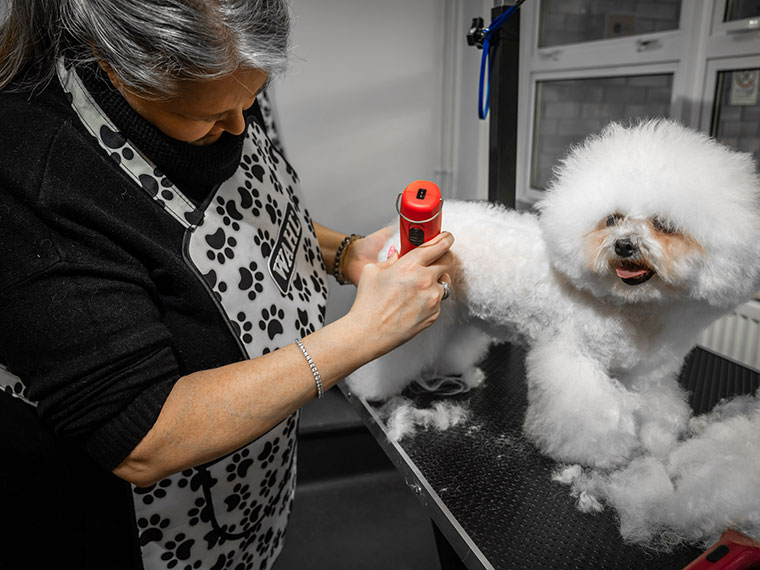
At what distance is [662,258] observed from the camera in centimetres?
64

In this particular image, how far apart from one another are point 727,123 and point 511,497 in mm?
1237

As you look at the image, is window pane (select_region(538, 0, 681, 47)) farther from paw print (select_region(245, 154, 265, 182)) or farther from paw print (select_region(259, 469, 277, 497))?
paw print (select_region(259, 469, 277, 497))

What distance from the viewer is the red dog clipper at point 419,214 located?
2.27ft

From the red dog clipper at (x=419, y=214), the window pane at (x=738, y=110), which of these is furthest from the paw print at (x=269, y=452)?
the window pane at (x=738, y=110)

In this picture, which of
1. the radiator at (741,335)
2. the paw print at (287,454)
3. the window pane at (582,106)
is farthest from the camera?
the window pane at (582,106)

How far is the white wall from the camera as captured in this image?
190 centimetres

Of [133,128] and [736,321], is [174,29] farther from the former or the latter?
[736,321]

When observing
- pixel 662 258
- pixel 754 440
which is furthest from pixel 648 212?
pixel 754 440

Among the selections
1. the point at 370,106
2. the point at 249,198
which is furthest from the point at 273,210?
the point at 370,106

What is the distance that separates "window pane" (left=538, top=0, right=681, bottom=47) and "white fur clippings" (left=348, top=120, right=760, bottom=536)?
109 cm

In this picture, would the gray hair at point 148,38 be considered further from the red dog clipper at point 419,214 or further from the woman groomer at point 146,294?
the red dog clipper at point 419,214

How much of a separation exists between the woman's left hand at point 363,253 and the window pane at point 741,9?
103 centimetres

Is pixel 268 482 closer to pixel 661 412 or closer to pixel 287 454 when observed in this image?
pixel 287 454

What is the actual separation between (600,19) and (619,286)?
1.51 meters
